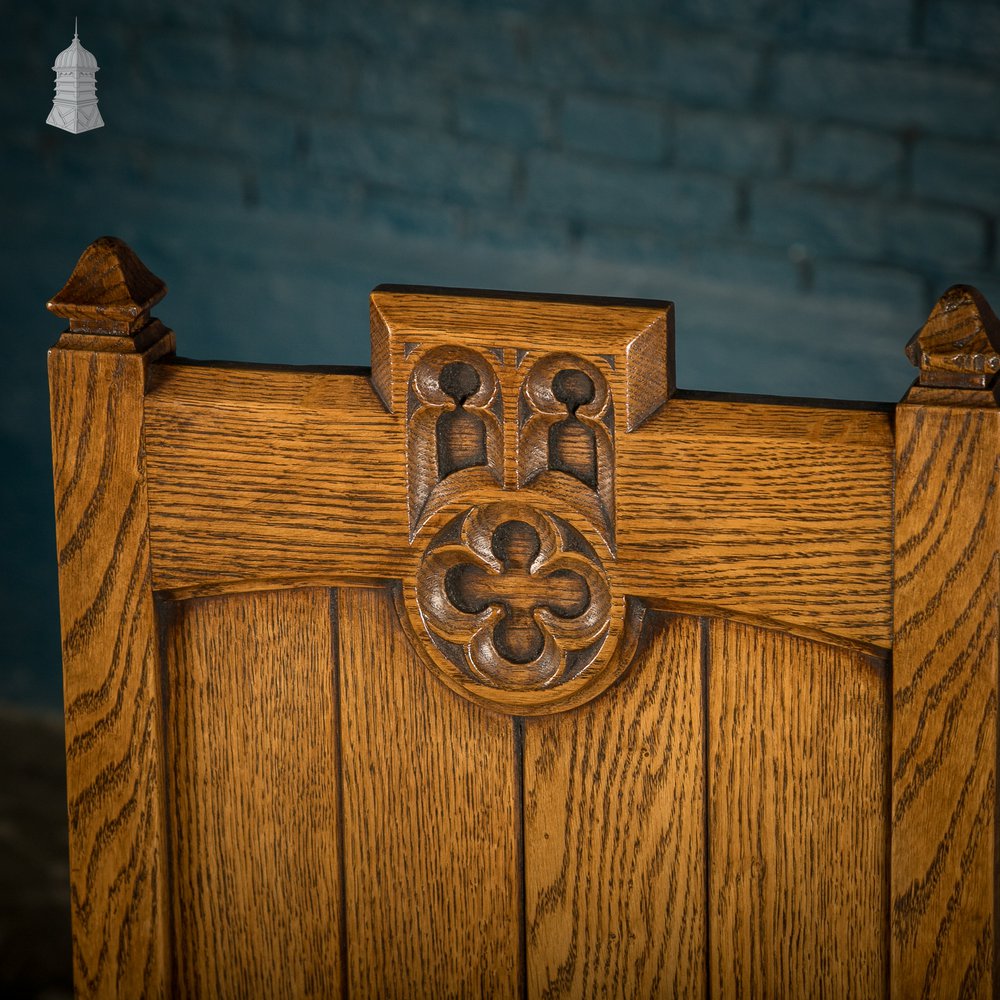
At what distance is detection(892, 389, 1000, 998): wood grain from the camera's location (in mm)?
926

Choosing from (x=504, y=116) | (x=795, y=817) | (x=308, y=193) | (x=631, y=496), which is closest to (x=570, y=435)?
(x=631, y=496)

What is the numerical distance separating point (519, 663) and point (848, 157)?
1705 millimetres

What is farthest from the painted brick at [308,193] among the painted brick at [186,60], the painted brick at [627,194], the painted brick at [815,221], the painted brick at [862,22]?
the painted brick at [862,22]

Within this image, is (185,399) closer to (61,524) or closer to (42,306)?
(61,524)

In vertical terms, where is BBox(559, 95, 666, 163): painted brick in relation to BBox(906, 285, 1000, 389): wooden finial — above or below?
above

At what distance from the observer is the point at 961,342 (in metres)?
0.91

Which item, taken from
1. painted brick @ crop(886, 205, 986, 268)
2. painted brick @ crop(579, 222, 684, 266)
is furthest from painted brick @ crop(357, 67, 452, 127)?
painted brick @ crop(886, 205, 986, 268)

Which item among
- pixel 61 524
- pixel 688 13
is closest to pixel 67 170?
pixel 688 13

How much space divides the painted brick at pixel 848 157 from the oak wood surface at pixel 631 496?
1.68m

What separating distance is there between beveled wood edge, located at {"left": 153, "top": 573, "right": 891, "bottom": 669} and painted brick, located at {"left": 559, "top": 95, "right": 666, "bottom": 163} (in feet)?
5.65

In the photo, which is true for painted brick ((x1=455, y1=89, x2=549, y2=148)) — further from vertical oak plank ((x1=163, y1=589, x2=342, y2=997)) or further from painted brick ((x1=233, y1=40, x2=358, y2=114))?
vertical oak plank ((x1=163, y1=589, x2=342, y2=997))

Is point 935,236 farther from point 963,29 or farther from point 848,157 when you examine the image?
point 963,29

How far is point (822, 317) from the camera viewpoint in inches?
104

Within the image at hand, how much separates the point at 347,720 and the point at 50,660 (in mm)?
2095
